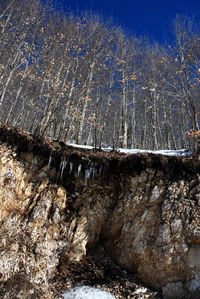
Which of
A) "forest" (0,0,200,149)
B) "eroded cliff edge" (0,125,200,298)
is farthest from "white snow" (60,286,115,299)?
"forest" (0,0,200,149)

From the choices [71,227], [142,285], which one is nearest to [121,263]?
[142,285]

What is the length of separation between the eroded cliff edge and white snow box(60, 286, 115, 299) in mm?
535

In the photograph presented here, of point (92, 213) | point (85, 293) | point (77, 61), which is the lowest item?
point (85, 293)

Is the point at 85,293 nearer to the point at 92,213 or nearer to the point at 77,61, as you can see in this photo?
the point at 92,213

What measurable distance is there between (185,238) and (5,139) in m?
5.92

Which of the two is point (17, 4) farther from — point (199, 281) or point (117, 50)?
point (199, 281)

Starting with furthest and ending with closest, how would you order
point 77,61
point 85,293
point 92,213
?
point 77,61 → point 92,213 → point 85,293

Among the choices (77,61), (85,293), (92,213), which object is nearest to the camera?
(85,293)

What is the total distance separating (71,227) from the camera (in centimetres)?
570

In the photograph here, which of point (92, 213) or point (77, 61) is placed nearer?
point (92, 213)

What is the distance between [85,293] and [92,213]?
6.78 feet

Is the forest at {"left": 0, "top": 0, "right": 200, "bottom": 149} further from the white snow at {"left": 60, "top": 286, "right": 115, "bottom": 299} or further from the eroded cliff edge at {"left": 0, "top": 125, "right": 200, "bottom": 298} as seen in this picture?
the white snow at {"left": 60, "top": 286, "right": 115, "bottom": 299}

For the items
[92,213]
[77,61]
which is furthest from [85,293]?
[77,61]

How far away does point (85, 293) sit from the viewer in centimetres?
464
